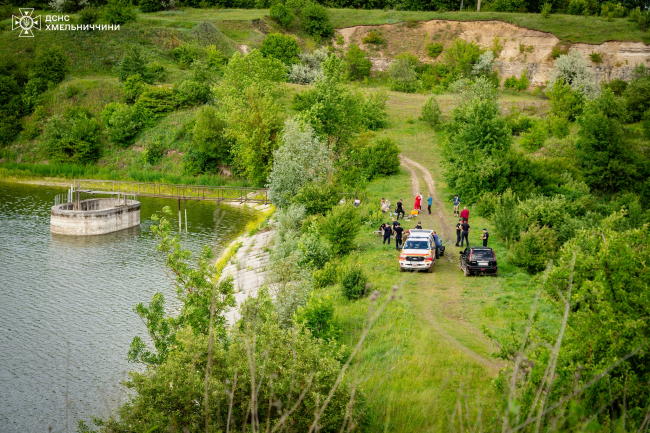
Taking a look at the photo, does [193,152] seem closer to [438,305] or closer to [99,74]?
[99,74]

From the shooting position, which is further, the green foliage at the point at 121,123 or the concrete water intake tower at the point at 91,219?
the green foliage at the point at 121,123

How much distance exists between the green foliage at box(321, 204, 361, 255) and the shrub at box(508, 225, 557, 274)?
28.3ft

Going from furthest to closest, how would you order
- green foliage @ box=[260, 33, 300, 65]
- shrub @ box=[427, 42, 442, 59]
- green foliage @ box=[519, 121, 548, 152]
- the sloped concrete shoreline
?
shrub @ box=[427, 42, 442, 59], green foliage @ box=[260, 33, 300, 65], green foliage @ box=[519, 121, 548, 152], the sloped concrete shoreline

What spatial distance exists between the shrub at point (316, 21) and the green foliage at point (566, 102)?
156ft

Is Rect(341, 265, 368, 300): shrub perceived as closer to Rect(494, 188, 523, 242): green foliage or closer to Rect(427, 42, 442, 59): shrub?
Rect(494, 188, 523, 242): green foliage

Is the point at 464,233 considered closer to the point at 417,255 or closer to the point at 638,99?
the point at 417,255

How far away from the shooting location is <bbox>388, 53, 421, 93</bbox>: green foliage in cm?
8656

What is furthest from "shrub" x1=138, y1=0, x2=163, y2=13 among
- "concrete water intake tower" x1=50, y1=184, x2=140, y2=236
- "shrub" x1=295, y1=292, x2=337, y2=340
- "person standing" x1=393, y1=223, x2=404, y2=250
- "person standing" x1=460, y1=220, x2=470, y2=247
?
"shrub" x1=295, y1=292, x2=337, y2=340

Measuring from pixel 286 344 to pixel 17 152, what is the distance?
7527 cm

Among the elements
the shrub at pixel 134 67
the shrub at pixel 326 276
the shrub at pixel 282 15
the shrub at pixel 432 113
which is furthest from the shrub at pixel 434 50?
the shrub at pixel 326 276

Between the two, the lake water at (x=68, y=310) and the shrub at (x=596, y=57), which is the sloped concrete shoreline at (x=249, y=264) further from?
the shrub at (x=596, y=57)

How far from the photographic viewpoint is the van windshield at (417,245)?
2750 centimetres

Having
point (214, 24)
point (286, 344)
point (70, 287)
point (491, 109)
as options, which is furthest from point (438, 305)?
point (214, 24)

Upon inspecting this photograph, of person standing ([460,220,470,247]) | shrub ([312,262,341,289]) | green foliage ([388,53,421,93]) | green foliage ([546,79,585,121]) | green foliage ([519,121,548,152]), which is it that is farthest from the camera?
green foliage ([388,53,421,93])
